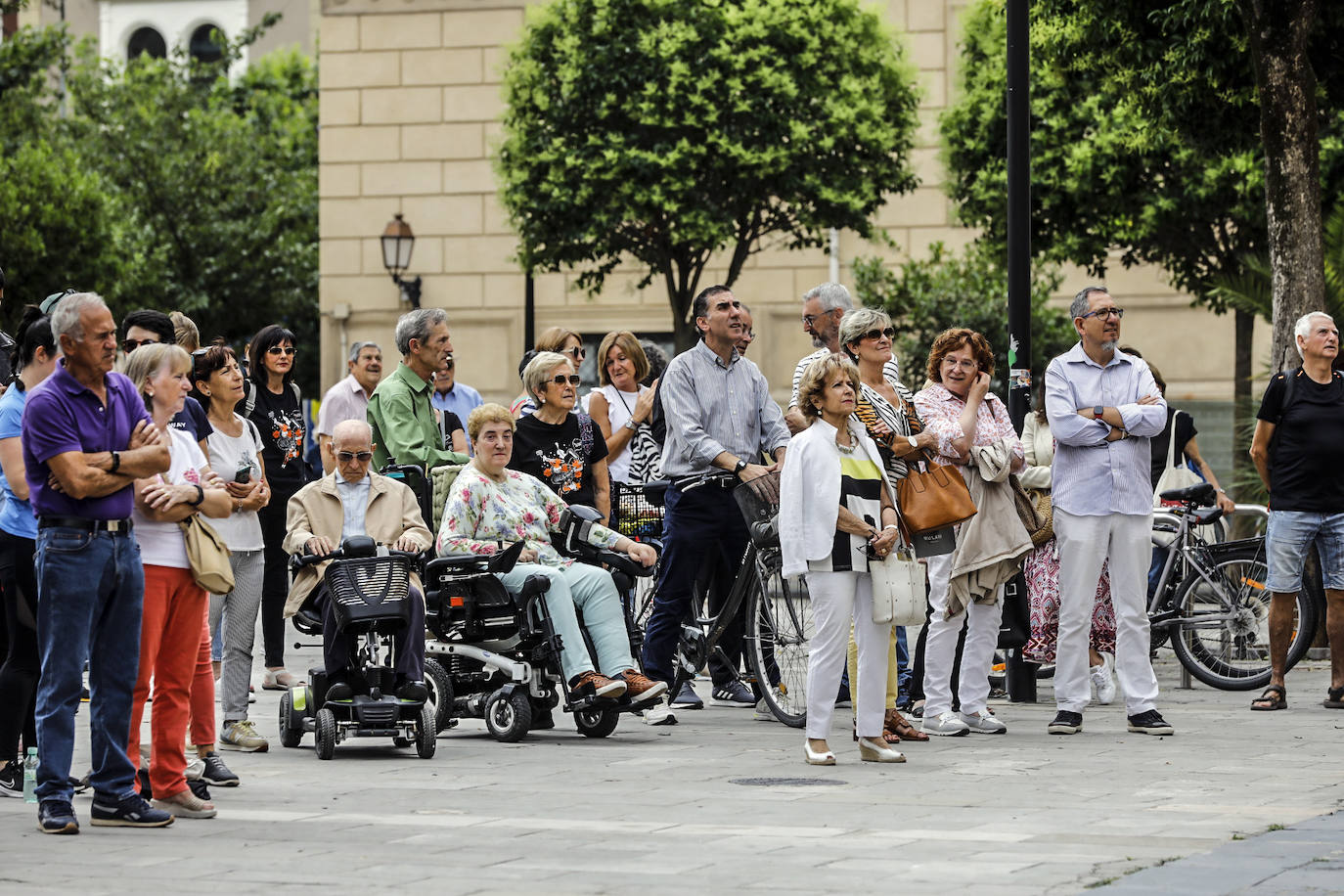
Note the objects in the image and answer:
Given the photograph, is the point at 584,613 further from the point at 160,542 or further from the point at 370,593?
the point at 160,542

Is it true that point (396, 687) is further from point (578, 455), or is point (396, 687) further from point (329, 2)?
point (329, 2)

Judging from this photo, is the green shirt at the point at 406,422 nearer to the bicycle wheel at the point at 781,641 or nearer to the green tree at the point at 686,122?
the bicycle wheel at the point at 781,641

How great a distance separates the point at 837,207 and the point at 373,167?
10841 mm

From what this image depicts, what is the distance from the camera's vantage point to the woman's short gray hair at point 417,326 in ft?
35.9

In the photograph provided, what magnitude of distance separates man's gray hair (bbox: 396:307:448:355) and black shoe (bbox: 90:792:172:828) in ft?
13.4

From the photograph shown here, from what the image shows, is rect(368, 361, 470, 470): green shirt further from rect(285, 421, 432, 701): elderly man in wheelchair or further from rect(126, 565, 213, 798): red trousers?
rect(126, 565, 213, 798): red trousers

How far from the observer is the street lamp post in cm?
3372

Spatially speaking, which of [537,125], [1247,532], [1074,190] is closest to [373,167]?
[537,125]

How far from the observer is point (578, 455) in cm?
1079

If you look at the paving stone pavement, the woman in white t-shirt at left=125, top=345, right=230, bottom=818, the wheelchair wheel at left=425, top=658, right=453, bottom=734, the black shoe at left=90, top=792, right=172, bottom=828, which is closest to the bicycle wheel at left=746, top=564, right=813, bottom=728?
the paving stone pavement

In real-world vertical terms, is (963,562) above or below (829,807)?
above

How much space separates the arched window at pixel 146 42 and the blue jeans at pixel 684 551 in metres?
64.4

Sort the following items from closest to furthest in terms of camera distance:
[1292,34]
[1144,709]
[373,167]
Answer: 1. [1144,709]
2. [1292,34]
3. [373,167]

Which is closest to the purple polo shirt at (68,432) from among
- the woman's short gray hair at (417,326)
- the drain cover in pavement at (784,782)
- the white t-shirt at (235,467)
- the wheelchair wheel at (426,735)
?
the white t-shirt at (235,467)
